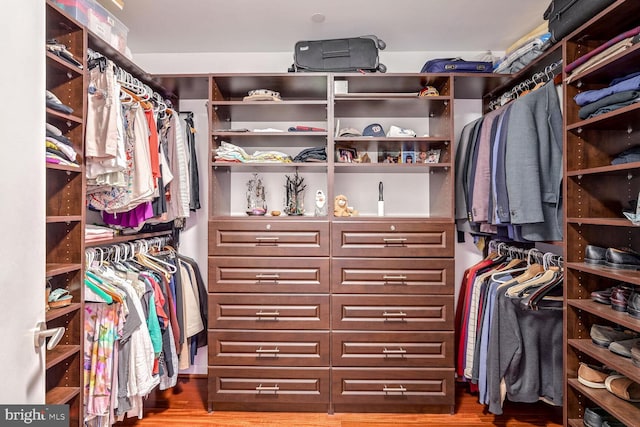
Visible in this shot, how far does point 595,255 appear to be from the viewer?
168 centimetres

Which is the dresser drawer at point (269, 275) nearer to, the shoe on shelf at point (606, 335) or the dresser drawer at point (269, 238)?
the dresser drawer at point (269, 238)

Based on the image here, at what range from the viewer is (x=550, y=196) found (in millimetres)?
1856

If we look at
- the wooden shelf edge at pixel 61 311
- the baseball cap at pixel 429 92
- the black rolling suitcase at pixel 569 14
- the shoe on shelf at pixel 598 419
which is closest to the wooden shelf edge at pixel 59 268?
the wooden shelf edge at pixel 61 311

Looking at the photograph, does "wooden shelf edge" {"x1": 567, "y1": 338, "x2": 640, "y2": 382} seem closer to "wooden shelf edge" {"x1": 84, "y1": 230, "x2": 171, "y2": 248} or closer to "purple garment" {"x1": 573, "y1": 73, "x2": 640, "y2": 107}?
"purple garment" {"x1": 573, "y1": 73, "x2": 640, "y2": 107}

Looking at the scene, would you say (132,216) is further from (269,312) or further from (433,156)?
(433,156)

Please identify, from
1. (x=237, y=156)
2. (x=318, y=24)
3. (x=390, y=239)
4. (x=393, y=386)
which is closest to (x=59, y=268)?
(x=237, y=156)

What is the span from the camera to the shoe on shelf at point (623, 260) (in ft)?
4.99

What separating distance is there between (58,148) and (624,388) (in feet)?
8.50

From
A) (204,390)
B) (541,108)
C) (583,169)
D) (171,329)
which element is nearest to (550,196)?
(583,169)

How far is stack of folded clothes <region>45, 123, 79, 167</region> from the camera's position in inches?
59.4

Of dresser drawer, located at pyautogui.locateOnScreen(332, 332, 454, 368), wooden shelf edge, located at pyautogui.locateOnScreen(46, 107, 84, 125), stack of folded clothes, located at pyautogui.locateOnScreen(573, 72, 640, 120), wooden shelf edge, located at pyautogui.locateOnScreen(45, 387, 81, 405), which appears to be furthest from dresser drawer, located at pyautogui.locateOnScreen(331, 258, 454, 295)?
wooden shelf edge, located at pyautogui.locateOnScreen(46, 107, 84, 125)

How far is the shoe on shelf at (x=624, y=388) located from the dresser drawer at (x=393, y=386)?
91 cm

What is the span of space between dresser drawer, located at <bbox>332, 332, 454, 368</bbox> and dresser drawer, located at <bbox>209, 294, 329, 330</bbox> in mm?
230

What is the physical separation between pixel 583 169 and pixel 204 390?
9.10ft
